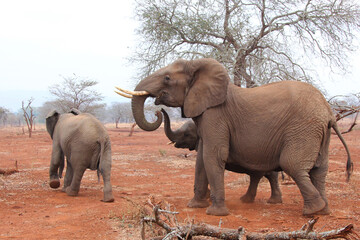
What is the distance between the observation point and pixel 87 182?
9.63 meters

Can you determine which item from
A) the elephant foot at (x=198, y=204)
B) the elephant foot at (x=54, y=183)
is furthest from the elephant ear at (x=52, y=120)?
the elephant foot at (x=198, y=204)

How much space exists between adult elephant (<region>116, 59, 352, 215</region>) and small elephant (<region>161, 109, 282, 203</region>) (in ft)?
1.99

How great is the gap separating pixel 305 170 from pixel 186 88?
2201 mm

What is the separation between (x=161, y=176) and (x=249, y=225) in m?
5.86

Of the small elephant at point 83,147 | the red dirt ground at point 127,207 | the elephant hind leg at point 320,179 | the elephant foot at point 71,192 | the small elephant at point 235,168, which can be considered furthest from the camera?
the elephant foot at point 71,192

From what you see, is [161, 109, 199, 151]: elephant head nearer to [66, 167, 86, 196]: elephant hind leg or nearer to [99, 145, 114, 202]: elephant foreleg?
[99, 145, 114, 202]: elephant foreleg

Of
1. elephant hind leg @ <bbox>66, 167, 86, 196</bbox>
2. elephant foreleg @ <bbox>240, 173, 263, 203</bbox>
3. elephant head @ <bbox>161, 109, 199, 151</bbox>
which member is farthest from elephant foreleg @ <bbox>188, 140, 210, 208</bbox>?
elephant hind leg @ <bbox>66, 167, 86, 196</bbox>

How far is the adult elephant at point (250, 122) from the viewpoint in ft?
18.4

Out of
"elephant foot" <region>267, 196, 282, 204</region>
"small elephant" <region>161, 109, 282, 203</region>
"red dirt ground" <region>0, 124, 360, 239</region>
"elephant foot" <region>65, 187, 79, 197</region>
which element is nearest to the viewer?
"red dirt ground" <region>0, 124, 360, 239</region>

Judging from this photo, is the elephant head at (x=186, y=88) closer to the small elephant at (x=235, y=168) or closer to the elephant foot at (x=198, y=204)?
the small elephant at (x=235, y=168)

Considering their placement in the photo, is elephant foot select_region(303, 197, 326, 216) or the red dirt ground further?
elephant foot select_region(303, 197, 326, 216)

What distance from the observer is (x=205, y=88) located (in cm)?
608

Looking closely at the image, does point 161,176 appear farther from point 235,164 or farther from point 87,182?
point 235,164

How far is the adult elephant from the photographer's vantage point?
221 inches
